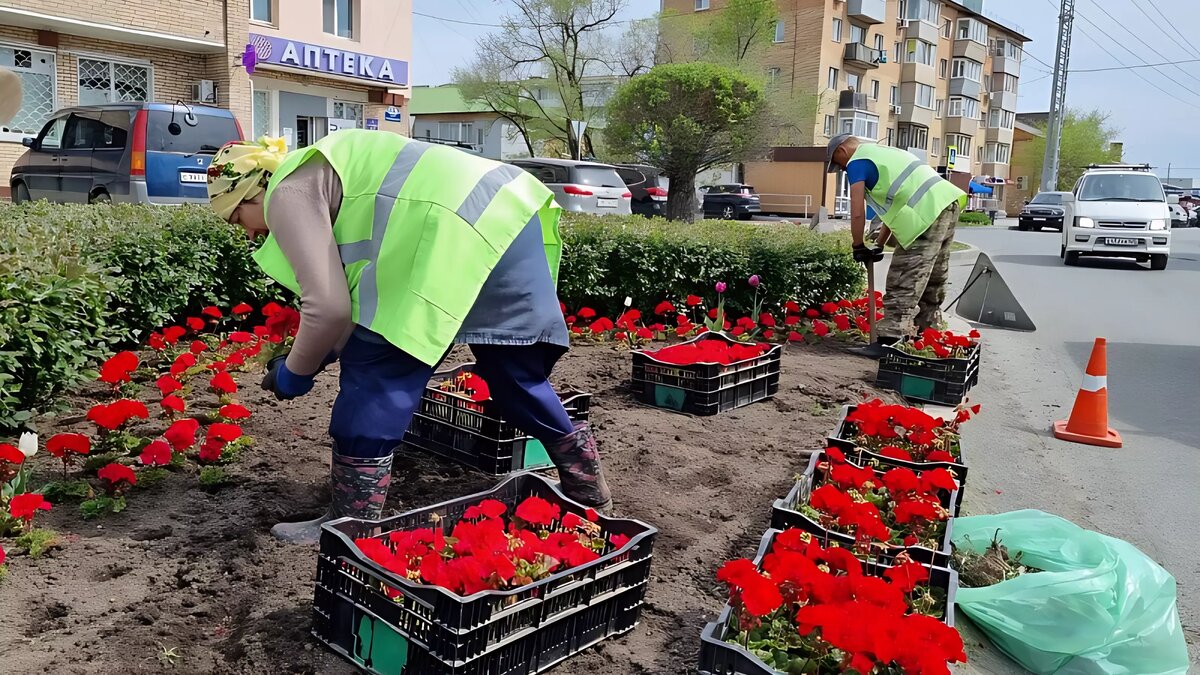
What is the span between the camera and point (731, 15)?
42375mm

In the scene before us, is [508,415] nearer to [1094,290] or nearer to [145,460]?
[145,460]

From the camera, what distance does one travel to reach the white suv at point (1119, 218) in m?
17.2

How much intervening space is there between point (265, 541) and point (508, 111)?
38681 mm

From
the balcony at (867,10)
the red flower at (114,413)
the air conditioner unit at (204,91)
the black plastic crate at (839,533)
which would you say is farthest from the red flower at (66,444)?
the balcony at (867,10)

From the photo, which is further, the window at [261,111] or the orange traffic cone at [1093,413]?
the window at [261,111]

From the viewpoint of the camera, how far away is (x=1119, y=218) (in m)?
17.3

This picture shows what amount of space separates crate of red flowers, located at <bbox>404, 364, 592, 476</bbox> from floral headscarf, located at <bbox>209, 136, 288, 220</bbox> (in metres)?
1.36

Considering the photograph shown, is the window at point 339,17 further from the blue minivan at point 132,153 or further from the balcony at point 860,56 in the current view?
the balcony at point 860,56

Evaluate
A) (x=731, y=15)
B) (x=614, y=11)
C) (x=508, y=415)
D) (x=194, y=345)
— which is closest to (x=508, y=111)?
(x=614, y=11)

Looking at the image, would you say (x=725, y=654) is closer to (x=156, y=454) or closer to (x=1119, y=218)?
(x=156, y=454)

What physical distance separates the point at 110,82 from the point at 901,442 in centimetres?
2139

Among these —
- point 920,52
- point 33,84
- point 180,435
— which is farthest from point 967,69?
point 180,435

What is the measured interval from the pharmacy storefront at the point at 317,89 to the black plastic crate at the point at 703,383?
19216mm

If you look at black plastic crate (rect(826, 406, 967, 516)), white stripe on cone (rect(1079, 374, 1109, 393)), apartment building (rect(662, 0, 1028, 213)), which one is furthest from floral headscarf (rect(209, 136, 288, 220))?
apartment building (rect(662, 0, 1028, 213))
